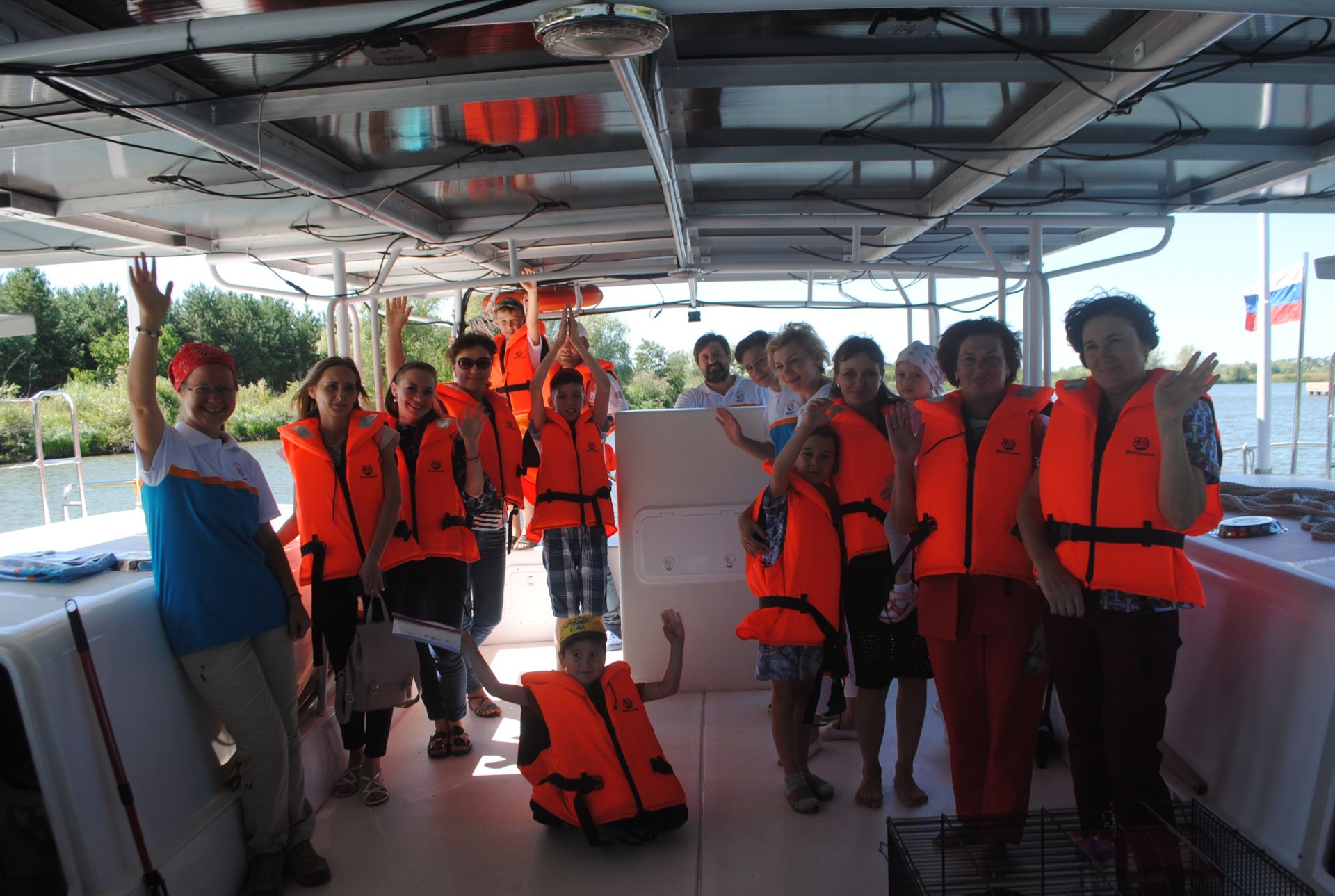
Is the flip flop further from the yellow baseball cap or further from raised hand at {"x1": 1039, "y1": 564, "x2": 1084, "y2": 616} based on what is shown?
raised hand at {"x1": 1039, "y1": 564, "x2": 1084, "y2": 616}

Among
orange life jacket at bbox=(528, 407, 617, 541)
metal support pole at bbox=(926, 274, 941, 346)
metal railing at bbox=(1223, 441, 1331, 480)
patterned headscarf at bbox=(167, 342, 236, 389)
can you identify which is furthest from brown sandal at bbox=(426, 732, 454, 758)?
metal railing at bbox=(1223, 441, 1331, 480)

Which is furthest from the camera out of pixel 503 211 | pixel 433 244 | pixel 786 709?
pixel 433 244

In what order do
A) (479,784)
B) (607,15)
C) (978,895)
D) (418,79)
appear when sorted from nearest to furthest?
(607,15) < (978,895) < (418,79) < (479,784)

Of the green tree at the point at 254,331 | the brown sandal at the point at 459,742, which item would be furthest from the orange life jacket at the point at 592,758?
the green tree at the point at 254,331

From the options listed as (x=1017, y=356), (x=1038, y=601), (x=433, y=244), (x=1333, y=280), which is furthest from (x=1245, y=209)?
(x=433, y=244)

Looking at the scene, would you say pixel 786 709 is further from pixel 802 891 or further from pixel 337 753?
pixel 337 753

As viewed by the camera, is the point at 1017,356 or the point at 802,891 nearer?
the point at 802,891

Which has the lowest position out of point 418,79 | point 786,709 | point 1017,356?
point 786,709

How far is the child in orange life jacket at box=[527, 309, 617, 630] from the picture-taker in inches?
153

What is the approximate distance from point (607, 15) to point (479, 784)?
281 centimetres

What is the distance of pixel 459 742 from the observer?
3562 mm

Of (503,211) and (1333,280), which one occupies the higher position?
(503,211)

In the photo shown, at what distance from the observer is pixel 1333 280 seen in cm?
478

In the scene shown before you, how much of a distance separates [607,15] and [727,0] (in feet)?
0.78
